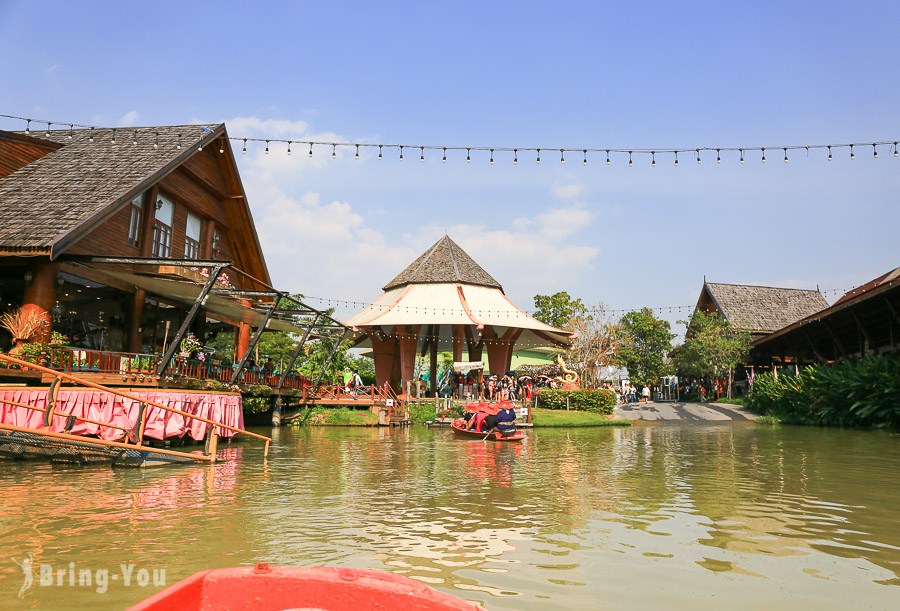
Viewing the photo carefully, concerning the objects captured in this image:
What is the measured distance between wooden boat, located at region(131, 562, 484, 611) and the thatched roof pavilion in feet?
102

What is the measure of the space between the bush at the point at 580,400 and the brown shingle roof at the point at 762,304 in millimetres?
20000

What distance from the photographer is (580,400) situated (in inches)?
1345

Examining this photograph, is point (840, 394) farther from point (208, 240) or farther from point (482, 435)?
point (208, 240)

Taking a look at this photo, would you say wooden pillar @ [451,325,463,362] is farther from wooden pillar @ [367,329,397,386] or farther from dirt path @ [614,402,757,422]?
dirt path @ [614,402,757,422]

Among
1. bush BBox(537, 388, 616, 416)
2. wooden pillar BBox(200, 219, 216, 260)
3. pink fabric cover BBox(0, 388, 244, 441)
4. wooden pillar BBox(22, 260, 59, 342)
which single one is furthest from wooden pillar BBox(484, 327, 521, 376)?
wooden pillar BBox(22, 260, 59, 342)

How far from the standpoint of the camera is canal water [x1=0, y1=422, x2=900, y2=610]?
18.4 ft

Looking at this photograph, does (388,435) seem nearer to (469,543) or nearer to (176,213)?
(176,213)

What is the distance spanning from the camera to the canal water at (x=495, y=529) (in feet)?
18.4

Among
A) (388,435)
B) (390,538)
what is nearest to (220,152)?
(388,435)

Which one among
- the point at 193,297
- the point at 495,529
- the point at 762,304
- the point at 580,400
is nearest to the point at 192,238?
the point at 193,297

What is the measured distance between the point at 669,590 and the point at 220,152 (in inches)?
982

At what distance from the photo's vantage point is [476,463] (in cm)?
1535

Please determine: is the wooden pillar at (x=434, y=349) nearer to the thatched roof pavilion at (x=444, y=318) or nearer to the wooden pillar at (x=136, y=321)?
the thatched roof pavilion at (x=444, y=318)

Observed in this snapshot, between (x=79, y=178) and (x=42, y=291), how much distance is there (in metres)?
5.47
